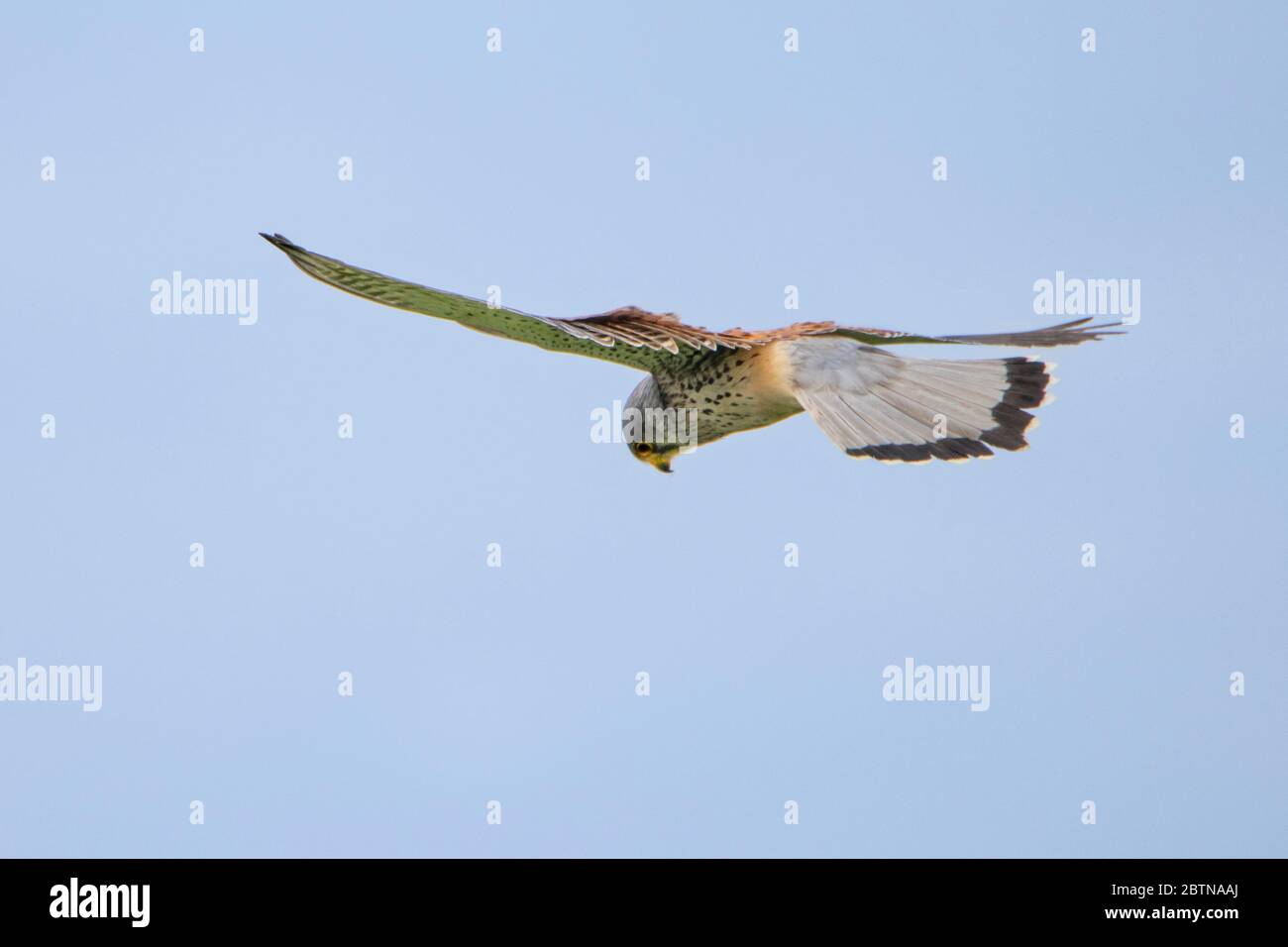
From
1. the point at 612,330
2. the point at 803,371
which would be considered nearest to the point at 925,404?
the point at 803,371

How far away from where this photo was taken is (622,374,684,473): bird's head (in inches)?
332

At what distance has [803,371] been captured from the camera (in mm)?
7551

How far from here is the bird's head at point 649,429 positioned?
844cm

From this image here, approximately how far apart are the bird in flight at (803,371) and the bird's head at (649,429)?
0.01 metres

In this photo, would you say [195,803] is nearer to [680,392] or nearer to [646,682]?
[646,682]

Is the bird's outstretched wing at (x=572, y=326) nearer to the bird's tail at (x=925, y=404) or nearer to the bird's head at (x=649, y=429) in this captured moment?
the bird's head at (x=649, y=429)

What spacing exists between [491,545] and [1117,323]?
11.4 ft

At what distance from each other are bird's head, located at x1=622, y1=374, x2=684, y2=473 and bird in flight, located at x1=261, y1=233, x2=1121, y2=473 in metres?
0.01

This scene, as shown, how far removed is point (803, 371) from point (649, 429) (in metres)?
1.17

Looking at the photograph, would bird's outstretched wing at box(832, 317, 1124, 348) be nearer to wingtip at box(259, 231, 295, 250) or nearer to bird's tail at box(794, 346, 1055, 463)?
bird's tail at box(794, 346, 1055, 463)

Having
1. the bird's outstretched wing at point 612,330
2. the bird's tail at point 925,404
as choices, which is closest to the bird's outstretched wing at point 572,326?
the bird's outstretched wing at point 612,330

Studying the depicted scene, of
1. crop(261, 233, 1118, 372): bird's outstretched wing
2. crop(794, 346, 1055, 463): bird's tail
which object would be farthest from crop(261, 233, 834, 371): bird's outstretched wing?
crop(794, 346, 1055, 463): bird's tail
